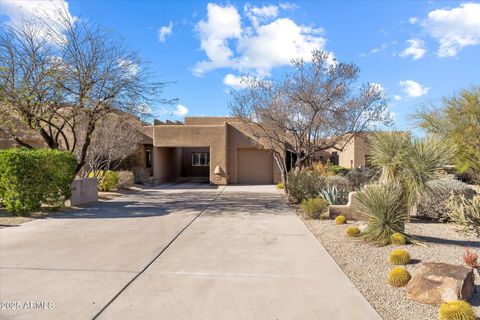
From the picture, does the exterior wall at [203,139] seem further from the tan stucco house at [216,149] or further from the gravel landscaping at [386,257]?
the gravel landscaping at [386,257]

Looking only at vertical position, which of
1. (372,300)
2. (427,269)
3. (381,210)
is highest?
(381,210)

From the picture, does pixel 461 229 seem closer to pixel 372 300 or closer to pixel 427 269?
pixel 427 269

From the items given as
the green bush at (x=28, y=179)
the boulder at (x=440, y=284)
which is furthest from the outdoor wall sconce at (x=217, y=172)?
the boulder at (x=440, y=284)

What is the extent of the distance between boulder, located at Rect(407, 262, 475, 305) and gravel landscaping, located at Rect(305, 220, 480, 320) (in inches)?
4.7

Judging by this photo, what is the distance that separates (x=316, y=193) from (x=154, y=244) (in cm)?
817

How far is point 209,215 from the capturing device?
11.8m

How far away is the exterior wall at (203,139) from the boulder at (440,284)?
20.4 meters

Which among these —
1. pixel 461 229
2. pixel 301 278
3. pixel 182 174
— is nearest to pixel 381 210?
pixel 461 229

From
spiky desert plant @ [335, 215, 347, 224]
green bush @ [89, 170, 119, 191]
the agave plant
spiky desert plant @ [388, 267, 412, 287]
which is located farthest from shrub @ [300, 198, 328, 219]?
green bush @ [89, 170, 119, 191]

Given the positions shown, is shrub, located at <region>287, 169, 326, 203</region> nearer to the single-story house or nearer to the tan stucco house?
the tan stucco house

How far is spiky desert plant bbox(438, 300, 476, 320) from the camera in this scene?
395cm

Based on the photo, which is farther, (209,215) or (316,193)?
(316,193)

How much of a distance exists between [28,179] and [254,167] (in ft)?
55.4

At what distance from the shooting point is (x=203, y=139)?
82.9 feet
